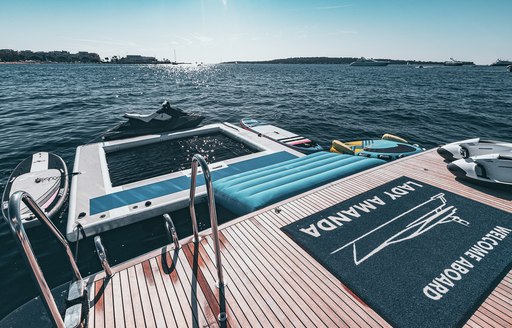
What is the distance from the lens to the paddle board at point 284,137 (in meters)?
15.4

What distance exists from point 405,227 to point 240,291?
4645mm

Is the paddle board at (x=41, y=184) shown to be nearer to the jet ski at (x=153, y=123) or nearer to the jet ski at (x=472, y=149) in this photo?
the jet ski at (x=153, y=123)

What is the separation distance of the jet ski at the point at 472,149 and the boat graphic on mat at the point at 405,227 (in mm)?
3786

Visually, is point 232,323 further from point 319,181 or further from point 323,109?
point 323,109

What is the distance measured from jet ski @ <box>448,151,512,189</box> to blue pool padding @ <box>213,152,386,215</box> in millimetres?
3055

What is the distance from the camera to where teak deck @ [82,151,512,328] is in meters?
4.25

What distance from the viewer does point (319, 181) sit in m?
9.09

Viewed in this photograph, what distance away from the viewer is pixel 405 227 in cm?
645

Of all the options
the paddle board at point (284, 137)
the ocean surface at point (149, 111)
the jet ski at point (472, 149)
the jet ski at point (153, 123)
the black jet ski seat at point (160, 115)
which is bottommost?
the ocean surface at point (149, 111)

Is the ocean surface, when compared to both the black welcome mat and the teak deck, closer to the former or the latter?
the teak deck

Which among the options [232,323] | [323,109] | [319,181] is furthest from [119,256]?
[323,109]

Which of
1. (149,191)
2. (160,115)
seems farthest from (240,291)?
(160,115)

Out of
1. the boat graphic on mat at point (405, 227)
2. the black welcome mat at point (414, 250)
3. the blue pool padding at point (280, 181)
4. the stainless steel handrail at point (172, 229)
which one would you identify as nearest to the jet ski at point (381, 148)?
the blue pool padding at point (280, 181)

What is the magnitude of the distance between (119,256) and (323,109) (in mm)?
28153
